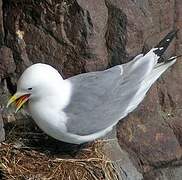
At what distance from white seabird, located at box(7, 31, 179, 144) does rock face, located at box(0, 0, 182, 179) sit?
0.17 meters

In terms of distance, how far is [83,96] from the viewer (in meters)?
3.31

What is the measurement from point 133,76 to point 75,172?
51 cm

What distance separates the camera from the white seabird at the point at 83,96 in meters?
3.24

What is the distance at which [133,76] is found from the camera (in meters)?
3.41

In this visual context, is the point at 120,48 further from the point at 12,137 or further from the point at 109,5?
Answer: the point at 12,137

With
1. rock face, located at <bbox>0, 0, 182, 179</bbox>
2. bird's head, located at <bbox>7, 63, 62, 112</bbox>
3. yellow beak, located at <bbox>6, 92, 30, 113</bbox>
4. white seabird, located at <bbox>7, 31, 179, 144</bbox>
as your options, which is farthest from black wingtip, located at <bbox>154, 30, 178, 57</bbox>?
yellow beak, located at <bbox>6, 92, 30, 113</bbox>

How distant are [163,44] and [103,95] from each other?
16.7 inches

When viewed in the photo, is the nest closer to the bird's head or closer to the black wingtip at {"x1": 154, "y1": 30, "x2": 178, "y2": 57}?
the bird's head

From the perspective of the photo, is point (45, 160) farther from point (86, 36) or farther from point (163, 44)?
point (163, 44)

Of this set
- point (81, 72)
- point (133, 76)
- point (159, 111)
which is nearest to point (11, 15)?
point (81, 72)

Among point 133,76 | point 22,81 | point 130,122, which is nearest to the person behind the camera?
point 22,81

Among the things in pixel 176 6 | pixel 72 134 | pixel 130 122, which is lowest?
pixel 130 122

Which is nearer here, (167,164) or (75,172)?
(75,172)

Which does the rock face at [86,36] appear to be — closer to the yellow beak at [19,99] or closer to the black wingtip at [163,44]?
the black wingtip at [163,44]
